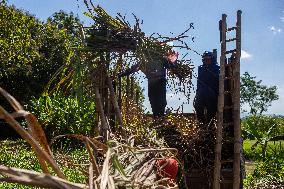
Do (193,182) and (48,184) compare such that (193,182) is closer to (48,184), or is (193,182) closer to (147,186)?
(147,186)

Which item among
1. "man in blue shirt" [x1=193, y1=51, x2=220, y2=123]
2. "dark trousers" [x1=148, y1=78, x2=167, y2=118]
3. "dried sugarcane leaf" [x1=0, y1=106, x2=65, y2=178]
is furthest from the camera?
"dark trousers" [x1=148, y1=78, x2=167, y2=118]

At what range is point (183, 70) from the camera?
218 inches

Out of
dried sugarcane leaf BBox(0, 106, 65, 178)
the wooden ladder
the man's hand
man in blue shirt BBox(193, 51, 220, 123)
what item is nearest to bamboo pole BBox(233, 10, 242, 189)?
the wooden ladder

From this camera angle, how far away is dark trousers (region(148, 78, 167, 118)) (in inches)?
223

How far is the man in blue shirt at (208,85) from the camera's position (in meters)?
5.53

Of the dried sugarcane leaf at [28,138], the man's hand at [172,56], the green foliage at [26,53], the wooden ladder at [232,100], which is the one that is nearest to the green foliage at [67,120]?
the green foliage at [26,53]

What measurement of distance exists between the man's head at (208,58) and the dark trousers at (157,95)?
23.3 inches

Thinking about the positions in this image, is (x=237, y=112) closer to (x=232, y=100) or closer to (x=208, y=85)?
(x=232, y=100)

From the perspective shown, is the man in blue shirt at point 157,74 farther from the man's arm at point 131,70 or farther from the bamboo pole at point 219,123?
the bamboo pole at point 219,123

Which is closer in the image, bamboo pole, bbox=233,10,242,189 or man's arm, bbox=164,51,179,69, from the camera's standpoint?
bamboo pole, bbox=233,10,242,189

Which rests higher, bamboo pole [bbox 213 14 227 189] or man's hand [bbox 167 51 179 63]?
man's hand [bbox 167 51 179 63]

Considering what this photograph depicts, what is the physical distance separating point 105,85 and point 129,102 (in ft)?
3.42

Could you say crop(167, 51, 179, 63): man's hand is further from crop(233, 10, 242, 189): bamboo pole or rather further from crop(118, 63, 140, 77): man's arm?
crop(233, 10, 242, 189): bamboo pole

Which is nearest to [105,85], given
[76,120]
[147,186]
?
[147,186]
